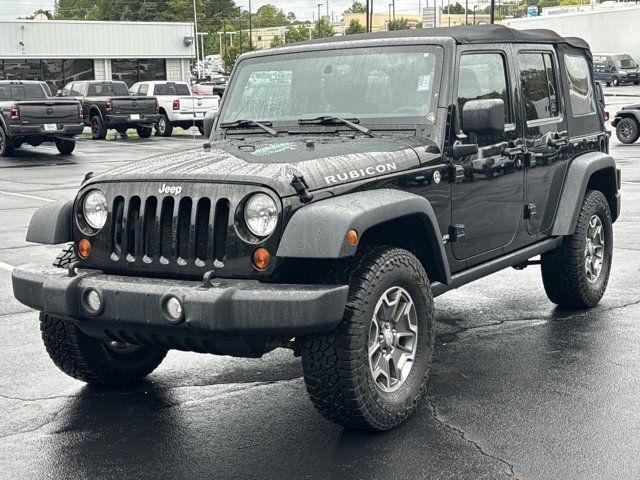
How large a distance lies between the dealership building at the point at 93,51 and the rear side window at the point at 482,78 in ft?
148

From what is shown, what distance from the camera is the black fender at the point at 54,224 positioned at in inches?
193

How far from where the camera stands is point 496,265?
593 centimetres

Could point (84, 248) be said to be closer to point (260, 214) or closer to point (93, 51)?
point (260, 214)

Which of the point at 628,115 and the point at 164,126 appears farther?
the point at 164,126

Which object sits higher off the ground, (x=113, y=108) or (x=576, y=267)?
(x=113, y=108)

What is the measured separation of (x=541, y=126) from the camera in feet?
21.1

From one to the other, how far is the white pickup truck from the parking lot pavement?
23.3 m

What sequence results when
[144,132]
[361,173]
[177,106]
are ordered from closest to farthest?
1. [361,173]
2. [177,106]
3. [144,132]

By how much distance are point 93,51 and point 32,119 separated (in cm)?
2931

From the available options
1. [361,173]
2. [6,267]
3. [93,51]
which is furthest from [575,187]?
[93,51]

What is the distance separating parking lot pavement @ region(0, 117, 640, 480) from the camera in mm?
4289

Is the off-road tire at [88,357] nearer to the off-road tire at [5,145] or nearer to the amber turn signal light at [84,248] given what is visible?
the amber turn signal light at [84,248]

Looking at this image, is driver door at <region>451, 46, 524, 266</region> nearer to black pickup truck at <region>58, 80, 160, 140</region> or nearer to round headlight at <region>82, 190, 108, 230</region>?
round headlight at <region>82, 190, 108, 230</region>

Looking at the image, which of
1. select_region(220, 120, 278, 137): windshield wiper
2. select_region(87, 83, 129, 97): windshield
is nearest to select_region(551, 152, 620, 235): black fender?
select_region(220, 120, 278, 137): windshield wiper
